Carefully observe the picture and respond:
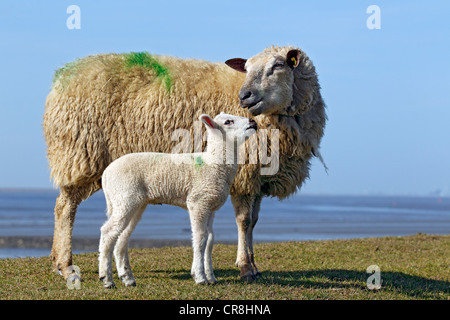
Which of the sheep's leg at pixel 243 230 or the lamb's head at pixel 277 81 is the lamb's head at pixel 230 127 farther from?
the sheep's leg at pixel 243 230

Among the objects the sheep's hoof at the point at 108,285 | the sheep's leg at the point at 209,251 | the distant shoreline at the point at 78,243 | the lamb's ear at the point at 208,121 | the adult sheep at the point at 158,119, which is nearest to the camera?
the lamb's ear at the point at 208,121

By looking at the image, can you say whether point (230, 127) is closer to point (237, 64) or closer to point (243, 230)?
point (243, 230)

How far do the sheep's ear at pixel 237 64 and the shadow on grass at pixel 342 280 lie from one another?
282cm

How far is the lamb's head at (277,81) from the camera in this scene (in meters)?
7.38

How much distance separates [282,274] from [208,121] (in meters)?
3.26

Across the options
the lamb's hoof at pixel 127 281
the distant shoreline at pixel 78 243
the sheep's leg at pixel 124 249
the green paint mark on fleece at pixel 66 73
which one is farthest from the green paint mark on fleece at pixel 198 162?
the distant shoreline at pixel 78 243

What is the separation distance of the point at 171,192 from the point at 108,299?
123 centimetres

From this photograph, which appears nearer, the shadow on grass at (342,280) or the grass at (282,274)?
the grass at (282,274)

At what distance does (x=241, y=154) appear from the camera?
8.02 meters

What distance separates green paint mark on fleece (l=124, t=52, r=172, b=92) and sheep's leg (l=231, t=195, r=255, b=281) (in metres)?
2.10

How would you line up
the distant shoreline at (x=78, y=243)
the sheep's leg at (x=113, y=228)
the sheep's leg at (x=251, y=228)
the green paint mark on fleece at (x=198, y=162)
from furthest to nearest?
the distant shoreline at (x=78, y=243) < the sheep's leg at (x=251, y=228) < the green paint mark on fleece at (x=198, y=162) < the sheep's leg at (x=113, y=228)

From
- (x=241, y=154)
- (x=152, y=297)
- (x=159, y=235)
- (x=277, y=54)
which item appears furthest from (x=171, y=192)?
(x=159, y=235)

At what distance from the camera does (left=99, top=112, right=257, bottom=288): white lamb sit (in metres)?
6.08

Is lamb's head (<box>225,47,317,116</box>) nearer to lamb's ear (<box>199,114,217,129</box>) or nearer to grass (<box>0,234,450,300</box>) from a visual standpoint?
lamb's ear (<box>199,114,217,129</box>)
